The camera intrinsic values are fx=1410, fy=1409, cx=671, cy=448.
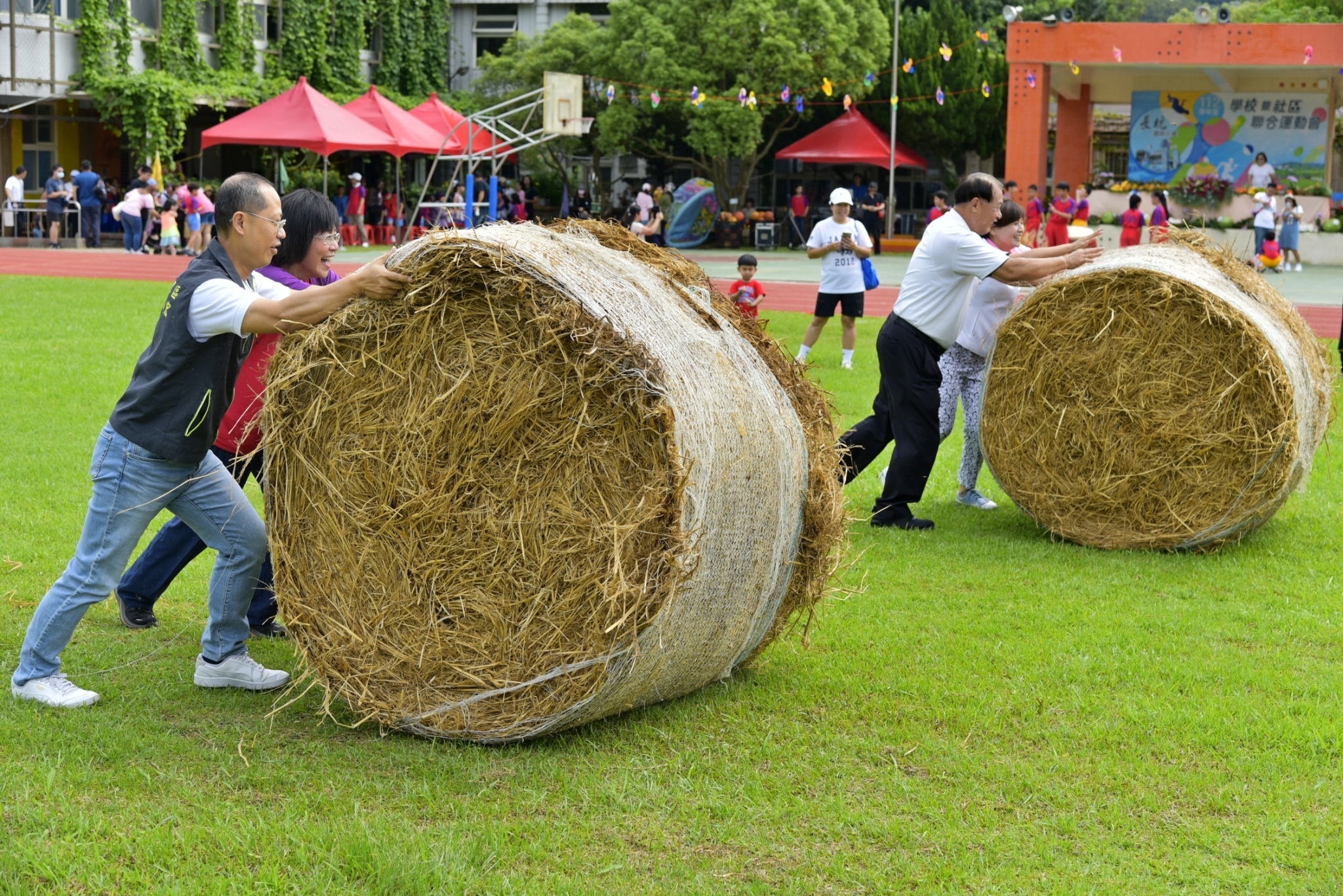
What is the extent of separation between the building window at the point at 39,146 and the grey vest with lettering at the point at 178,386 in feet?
115

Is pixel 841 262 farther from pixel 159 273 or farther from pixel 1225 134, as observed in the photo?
pixel 1225 134

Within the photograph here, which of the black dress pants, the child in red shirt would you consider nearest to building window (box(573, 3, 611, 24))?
the child in red shirt

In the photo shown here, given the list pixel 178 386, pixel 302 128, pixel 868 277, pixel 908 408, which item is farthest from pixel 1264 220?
pixel 178 386

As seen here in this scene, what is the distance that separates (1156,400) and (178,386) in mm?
5374

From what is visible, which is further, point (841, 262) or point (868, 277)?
point (868, 277)

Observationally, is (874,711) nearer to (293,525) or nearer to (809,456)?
(809,456)

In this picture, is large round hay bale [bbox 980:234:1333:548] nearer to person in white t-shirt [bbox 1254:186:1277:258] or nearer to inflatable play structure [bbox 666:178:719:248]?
person in white t-shirt [bbox 1254:186:1277:258]

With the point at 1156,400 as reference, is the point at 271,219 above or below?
above

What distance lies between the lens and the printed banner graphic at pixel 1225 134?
114 feet

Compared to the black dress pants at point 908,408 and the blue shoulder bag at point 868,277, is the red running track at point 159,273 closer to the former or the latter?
the blue shoulder bag at point 868,277

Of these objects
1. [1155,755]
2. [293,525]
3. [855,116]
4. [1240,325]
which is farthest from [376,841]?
[855,116]

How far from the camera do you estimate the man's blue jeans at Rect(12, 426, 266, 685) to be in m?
5.02

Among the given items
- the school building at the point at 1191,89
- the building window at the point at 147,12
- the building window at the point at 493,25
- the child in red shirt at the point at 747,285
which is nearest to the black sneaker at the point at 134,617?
the child in red shirt at the point at 747,285

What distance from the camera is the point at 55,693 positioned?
513cm
